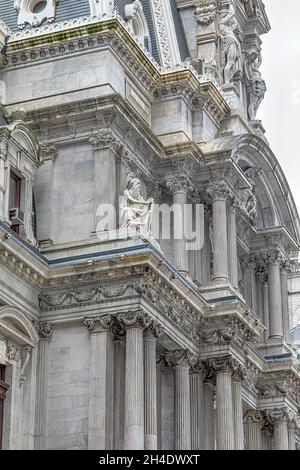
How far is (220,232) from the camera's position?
48531mm

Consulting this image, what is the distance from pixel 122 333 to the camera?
42688mm

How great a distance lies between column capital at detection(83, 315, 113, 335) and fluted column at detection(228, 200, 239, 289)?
24.1ft

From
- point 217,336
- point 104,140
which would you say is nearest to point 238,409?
point 217,336

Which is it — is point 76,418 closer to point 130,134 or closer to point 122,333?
point 122,333

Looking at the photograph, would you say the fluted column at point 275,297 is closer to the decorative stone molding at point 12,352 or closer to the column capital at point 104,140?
the column capital at point 104,140

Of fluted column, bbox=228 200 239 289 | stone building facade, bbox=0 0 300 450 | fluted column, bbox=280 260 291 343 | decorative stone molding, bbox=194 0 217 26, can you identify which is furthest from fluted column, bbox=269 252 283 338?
decorative stone molding, bbox=194 0 217 26

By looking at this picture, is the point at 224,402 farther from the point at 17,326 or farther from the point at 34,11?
the point at 34,11

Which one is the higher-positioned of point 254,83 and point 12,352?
point 254,83

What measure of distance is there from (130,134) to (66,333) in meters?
7.44

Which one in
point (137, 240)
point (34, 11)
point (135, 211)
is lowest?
point (137, 240)

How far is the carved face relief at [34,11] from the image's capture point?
162 ft

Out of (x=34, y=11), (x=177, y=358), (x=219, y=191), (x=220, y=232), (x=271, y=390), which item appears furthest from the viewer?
(x=271, y=390)

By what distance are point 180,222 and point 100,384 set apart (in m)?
8.30
